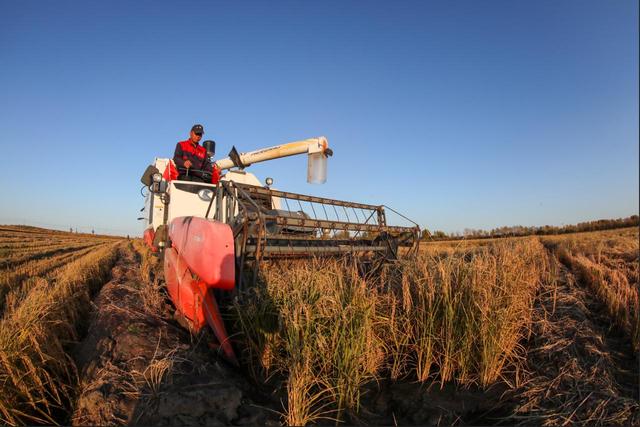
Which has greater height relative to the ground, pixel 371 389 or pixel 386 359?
pixel 386 359

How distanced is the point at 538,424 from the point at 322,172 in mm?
5965

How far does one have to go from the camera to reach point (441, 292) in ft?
10.8

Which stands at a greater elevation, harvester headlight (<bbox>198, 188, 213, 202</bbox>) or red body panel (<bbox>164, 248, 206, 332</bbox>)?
harvester headlight (<bbox>198, 188, 213, 202</bbox>)

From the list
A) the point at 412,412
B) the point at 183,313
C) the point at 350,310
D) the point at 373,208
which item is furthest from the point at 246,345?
the point at 373,208

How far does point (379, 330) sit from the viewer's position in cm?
335

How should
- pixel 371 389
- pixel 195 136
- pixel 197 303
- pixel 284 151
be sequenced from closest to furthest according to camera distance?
pixel 371 389 → pixel 197 303 → pixel 195 136 → pixel 284 151

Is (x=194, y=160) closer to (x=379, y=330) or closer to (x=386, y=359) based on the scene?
(x=379, y=330)

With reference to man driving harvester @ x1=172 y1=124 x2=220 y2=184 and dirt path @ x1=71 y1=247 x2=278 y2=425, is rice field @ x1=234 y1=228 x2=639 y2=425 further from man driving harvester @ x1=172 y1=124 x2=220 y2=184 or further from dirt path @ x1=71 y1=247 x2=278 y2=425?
man driving harvester @ x1=172 y1=124 x2=220 y2=184

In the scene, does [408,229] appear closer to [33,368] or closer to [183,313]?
[183,313]

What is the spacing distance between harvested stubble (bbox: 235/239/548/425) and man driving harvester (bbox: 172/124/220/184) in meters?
4.08

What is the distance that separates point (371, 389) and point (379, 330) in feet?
1.93

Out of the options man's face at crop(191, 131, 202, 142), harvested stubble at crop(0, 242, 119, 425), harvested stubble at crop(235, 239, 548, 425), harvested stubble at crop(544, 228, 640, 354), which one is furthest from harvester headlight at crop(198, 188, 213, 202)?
harvested stubble at crop(544, 228, 640, 354)

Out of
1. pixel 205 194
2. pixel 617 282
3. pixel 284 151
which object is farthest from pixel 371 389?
pixel 284 151

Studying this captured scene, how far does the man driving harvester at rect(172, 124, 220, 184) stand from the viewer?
22.3 ft
